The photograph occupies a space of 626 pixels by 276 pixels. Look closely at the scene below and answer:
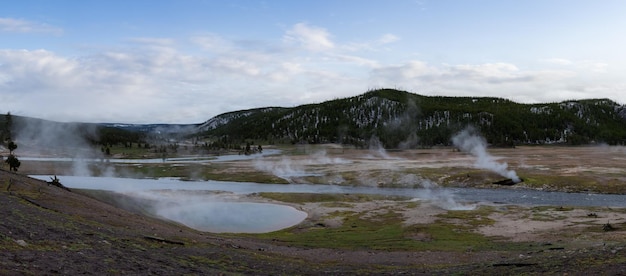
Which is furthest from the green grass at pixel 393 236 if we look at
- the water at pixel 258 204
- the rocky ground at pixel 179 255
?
the water at pixel 258 204

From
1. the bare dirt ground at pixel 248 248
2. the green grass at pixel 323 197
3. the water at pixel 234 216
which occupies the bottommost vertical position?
the water at pixel 234 216

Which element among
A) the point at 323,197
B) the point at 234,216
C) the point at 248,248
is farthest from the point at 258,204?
the point at 248,248

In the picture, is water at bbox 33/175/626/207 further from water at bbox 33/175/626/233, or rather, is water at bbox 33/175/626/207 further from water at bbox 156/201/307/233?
water at bbox 156/201/307/233

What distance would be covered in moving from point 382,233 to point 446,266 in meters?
17.9

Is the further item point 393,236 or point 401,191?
point 401,191

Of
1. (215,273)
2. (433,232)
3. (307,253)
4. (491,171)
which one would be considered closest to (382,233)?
(433,232)

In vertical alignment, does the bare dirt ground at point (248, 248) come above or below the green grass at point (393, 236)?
above

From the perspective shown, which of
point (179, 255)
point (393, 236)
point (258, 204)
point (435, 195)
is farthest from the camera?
point (435, 195)

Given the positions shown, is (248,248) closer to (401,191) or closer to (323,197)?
(323,197)

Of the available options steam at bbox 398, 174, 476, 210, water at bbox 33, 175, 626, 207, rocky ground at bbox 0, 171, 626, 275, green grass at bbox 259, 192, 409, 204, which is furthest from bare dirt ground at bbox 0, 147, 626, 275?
water at bbox 33, 175, 626, 207

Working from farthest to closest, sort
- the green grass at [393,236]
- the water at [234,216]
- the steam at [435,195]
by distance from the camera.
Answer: the steam at [435,195] → the water at [234,216] → the green grass at [393,236]

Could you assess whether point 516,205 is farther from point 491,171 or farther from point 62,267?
point 62,267

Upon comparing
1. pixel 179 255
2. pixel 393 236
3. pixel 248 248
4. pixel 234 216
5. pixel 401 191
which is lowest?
pixel 401 191

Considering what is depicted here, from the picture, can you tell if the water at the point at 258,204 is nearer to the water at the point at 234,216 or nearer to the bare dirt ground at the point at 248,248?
the water at the point at 234,216
